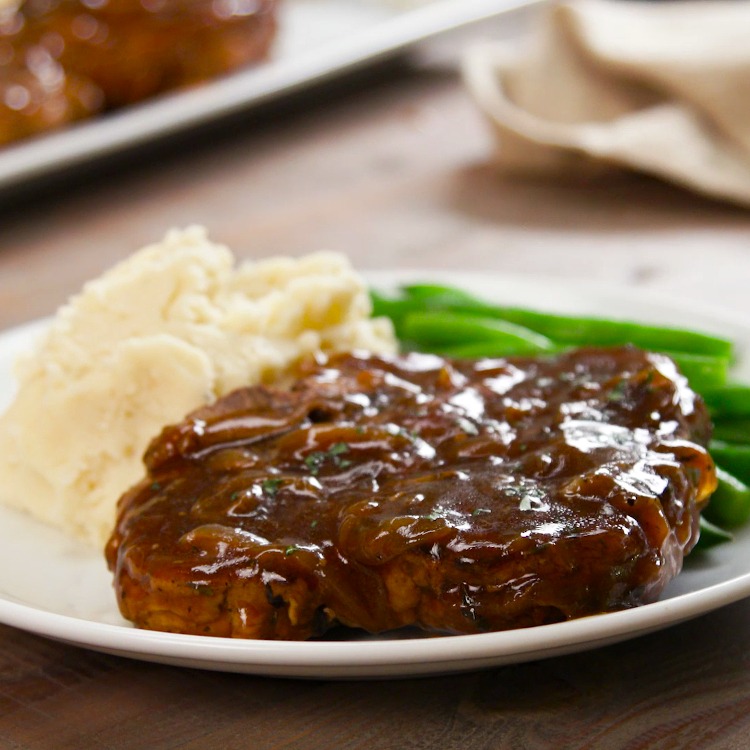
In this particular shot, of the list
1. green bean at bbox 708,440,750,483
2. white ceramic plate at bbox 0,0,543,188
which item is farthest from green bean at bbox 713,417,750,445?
white ceramic plate at bbox 0,0,543,188

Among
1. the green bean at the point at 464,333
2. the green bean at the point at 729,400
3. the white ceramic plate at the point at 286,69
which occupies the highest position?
the white ceramic plate at the point at 286,69

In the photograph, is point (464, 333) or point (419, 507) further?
point (464, 333)

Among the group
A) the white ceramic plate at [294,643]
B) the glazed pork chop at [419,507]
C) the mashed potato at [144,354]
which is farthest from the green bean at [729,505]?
the mashed potato at [144,354]

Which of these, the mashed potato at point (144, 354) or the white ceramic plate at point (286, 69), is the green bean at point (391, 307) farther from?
the white ceramic plate at point (286, 69)

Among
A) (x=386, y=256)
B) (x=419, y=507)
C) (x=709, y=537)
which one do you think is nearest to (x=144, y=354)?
(x=419, y=507)

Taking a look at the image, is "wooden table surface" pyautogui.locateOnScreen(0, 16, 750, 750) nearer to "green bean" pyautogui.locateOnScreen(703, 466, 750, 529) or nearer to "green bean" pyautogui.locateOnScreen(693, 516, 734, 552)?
"green bean" pyautogui.locateOnScreen(693, 516, 734, 552)

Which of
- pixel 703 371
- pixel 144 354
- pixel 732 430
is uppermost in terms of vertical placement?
pixel 144 354

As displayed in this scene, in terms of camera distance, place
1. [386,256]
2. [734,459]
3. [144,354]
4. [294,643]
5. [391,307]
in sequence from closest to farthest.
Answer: [294,643], [734,459], [144,354], [391,307], [386,256]

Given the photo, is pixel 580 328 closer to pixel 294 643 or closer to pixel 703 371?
pixel 703 371
